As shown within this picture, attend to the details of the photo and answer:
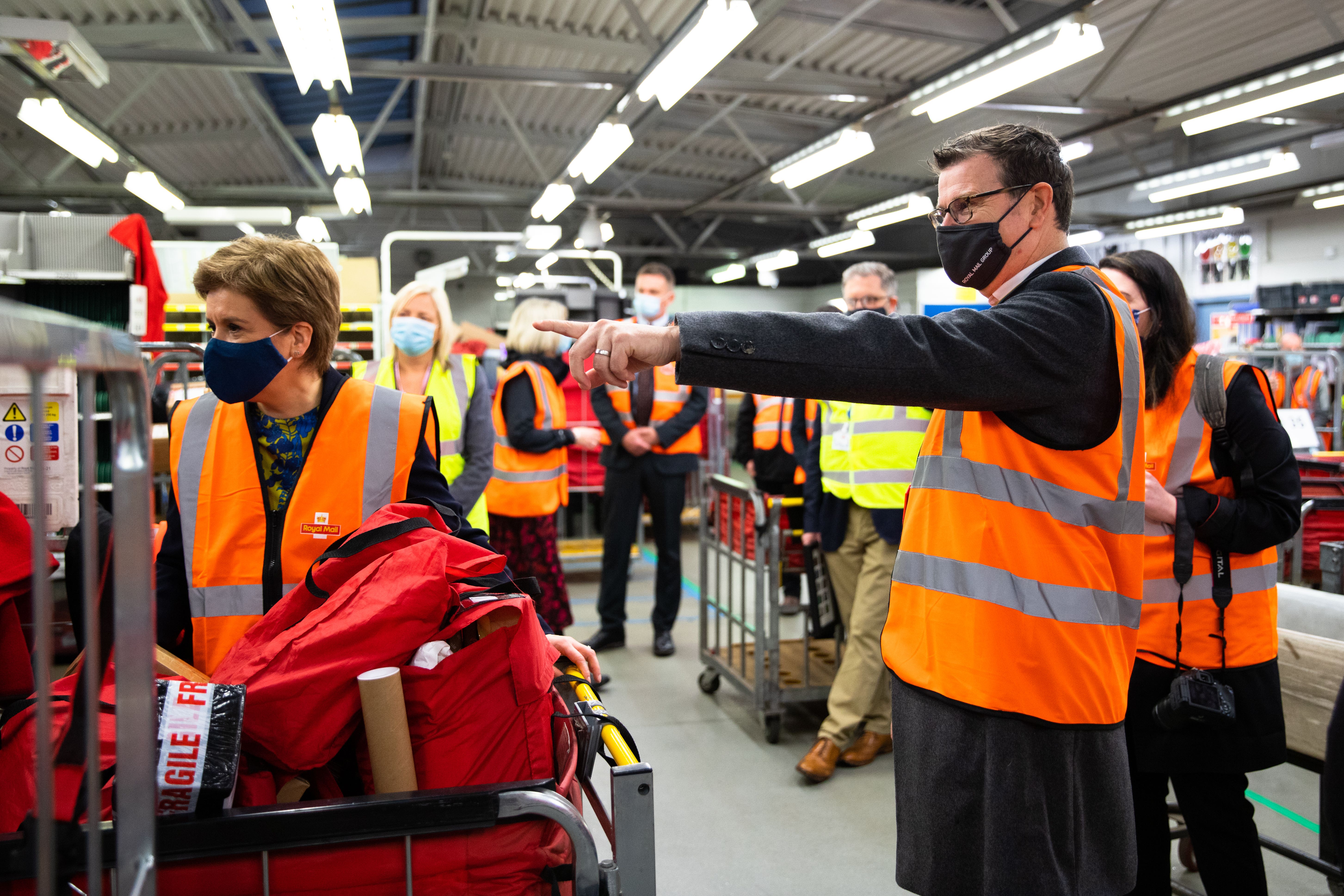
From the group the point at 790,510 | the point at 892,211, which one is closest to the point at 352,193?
the point at 790,510

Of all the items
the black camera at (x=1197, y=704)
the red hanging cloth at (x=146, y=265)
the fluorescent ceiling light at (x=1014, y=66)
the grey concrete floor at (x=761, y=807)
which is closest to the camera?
the black camera at (x=1197, y=704)

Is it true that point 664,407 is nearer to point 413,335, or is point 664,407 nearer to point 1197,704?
point 413,335

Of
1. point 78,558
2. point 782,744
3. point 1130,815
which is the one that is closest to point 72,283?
point 78,558

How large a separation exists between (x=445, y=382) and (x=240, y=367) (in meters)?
2.18

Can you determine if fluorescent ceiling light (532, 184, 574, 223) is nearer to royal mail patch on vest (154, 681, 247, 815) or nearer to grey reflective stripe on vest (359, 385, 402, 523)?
grey reflective stripe on vest (359, 385, 402, 523)

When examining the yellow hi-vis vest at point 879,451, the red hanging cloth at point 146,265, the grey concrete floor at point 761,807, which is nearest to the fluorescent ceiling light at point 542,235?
the red hanging cloth at point 146,265

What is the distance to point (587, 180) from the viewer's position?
1028 centimetres

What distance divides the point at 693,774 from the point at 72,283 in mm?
4598

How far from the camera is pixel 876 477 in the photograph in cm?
345

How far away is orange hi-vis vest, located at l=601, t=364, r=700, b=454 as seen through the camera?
4.98 meters

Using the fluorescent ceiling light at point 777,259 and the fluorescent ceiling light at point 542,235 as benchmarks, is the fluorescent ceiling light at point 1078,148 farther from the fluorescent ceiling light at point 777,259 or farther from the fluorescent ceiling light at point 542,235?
the fluorescent ceiling light at point 777,259

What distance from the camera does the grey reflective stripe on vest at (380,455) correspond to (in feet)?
5.80

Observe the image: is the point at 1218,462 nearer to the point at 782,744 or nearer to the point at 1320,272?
the point at 782,744

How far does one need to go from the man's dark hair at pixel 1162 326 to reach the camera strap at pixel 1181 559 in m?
0.27
